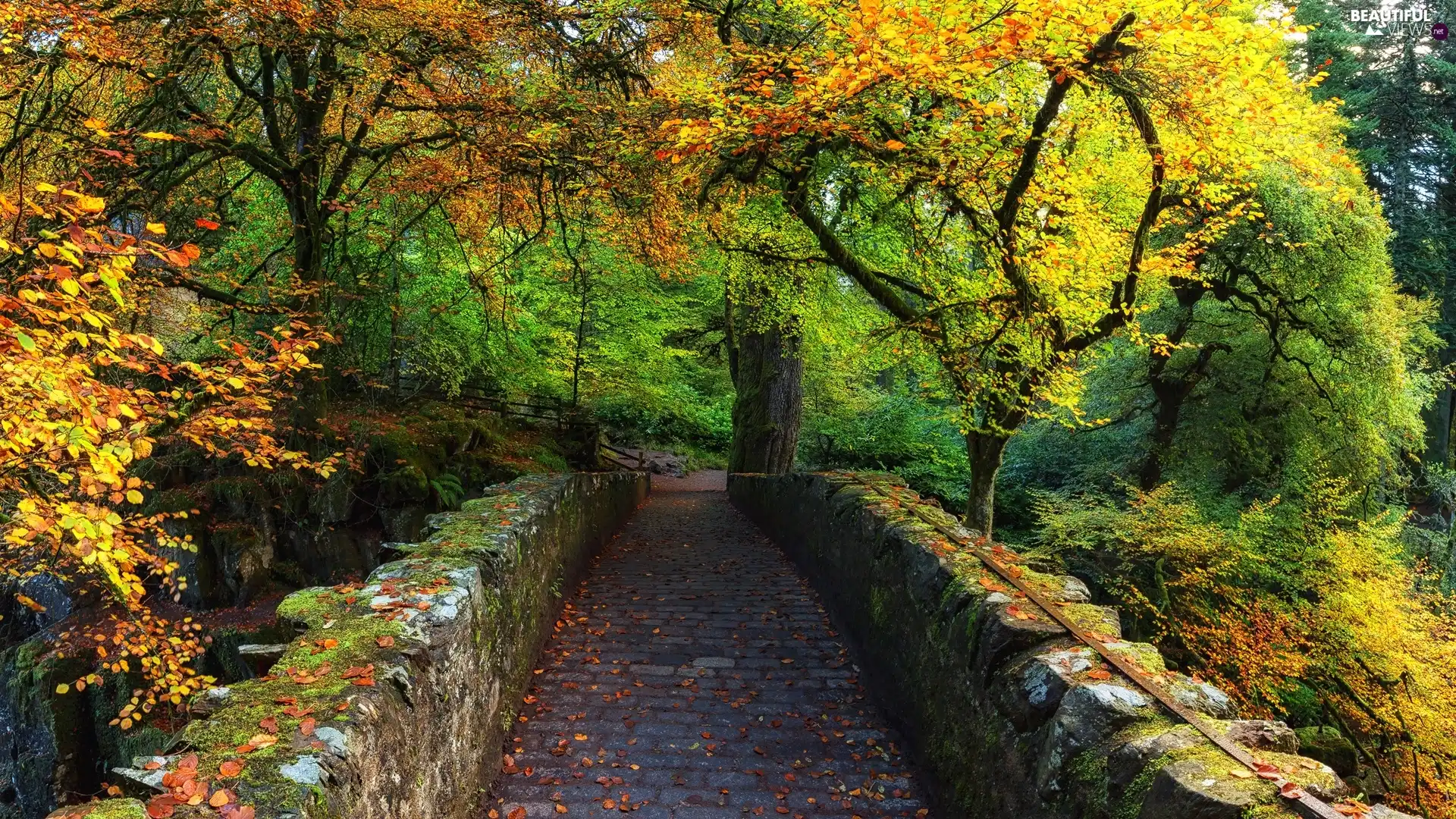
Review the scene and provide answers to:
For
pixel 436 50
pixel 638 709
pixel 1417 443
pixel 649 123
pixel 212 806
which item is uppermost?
pixel 436 50

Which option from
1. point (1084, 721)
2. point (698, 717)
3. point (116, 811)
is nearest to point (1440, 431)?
point (698, 717)

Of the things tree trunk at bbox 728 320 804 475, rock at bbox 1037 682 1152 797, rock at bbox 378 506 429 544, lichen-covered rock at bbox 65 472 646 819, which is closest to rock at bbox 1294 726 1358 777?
tree trunk at bbox 728 320 804 475

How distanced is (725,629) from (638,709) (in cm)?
168

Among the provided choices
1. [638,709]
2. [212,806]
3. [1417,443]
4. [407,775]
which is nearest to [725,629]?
[638,709]

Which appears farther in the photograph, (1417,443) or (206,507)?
(1417,443)

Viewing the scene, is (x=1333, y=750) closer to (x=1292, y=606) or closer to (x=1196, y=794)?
(x=1292, y=606)

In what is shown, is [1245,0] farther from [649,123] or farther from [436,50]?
[436,50]

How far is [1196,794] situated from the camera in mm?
2281

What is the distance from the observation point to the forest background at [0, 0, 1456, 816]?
225 inches

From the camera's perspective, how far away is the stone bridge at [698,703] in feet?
8.50

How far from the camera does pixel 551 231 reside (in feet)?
30.8

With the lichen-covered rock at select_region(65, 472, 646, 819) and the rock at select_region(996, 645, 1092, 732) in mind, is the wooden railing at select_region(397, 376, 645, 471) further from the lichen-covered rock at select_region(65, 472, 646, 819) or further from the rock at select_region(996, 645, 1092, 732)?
the rock at select_region(996, 645, 1092, 732)

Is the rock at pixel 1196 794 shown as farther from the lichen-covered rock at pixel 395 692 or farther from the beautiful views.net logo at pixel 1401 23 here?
the beautiful views.net logo at pixel 1401 23

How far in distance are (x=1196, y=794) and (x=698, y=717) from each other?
3.43 metres
